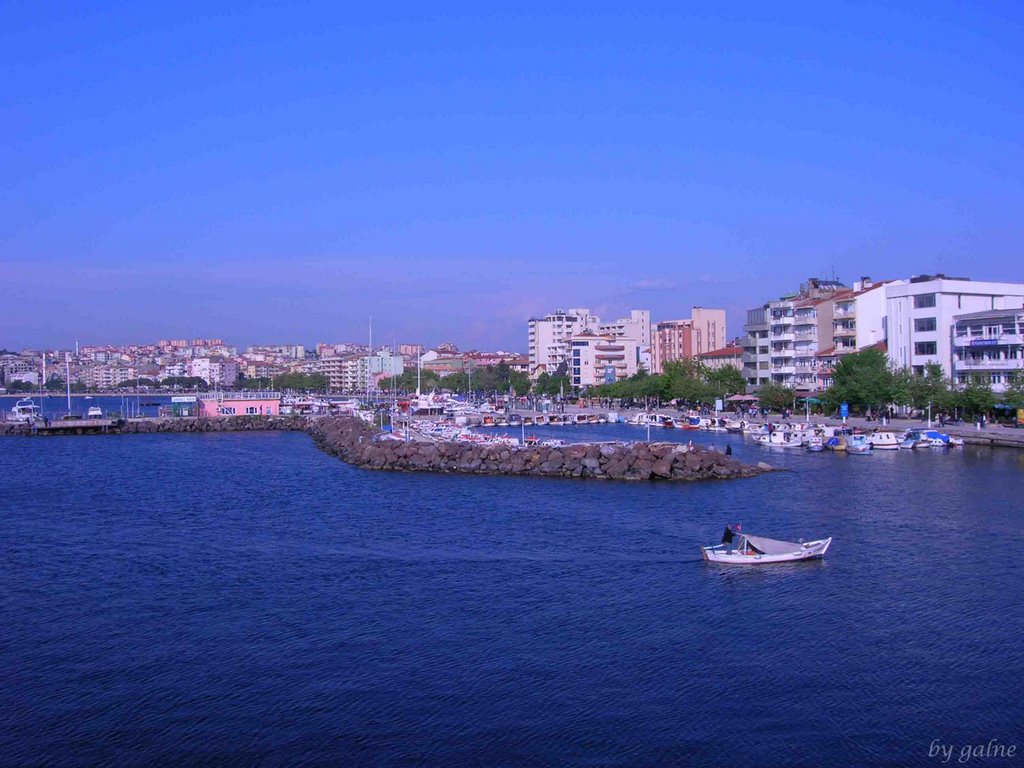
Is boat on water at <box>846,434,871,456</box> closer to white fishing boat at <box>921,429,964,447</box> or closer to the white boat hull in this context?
white fishing boat at <box>921,429,964,447</box>

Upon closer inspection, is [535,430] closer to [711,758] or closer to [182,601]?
[182,601]

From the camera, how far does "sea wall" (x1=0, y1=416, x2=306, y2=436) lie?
42188 mm

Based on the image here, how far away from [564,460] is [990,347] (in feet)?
52.5

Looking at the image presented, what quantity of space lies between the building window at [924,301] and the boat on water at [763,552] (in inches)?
910

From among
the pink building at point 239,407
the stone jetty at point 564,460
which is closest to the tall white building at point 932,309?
the stone jetty at point 564,460

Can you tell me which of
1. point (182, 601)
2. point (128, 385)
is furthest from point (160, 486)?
point (128, 385)

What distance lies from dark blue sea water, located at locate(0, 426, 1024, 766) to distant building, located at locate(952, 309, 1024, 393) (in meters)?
13.4

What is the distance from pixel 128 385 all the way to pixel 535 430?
331ft

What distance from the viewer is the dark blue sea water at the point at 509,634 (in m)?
7.51

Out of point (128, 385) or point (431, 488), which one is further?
point (128, 385)

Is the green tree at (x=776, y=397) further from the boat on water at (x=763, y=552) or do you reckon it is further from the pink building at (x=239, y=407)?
the boat on water at (x=763, y=552)

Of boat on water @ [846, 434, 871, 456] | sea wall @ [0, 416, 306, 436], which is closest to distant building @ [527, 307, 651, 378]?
sea wall @ [0, 416, 306, 436]

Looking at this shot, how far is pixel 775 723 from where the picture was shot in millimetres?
7652

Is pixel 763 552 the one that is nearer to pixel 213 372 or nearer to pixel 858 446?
pixel 858 446
